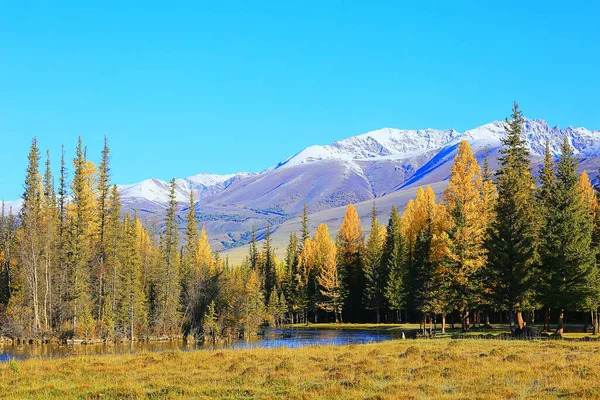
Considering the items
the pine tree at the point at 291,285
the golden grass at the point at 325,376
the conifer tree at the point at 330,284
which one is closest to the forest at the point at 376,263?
the conifer tree at the point at 330,284

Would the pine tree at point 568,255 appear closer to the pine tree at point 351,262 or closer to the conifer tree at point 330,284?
the conifer tree at point 330,284

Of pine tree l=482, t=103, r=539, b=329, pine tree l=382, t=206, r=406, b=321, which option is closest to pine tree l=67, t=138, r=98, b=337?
pine tree l=482, t=103, r=539, b=329

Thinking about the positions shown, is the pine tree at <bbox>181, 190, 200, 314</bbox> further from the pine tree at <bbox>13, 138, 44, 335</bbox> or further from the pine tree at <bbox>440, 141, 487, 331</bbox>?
the pine tree at <bbox>440, 141, 487, 331</bbox>

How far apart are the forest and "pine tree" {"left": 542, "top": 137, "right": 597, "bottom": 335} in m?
0.12

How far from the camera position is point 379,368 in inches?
1027

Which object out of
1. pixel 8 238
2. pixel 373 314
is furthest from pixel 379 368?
pixel 373 314

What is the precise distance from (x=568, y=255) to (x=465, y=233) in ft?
33.6

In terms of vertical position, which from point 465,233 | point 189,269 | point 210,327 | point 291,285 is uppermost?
point 465,233

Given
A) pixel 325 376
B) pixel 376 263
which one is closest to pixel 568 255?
pixel 325 376

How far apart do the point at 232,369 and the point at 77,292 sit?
42364 millimetres

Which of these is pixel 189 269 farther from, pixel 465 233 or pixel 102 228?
pixel 465 233

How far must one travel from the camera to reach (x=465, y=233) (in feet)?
188

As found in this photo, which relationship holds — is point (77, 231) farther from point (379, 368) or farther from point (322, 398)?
point (322, 398)

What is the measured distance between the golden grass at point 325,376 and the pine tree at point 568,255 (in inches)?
703
